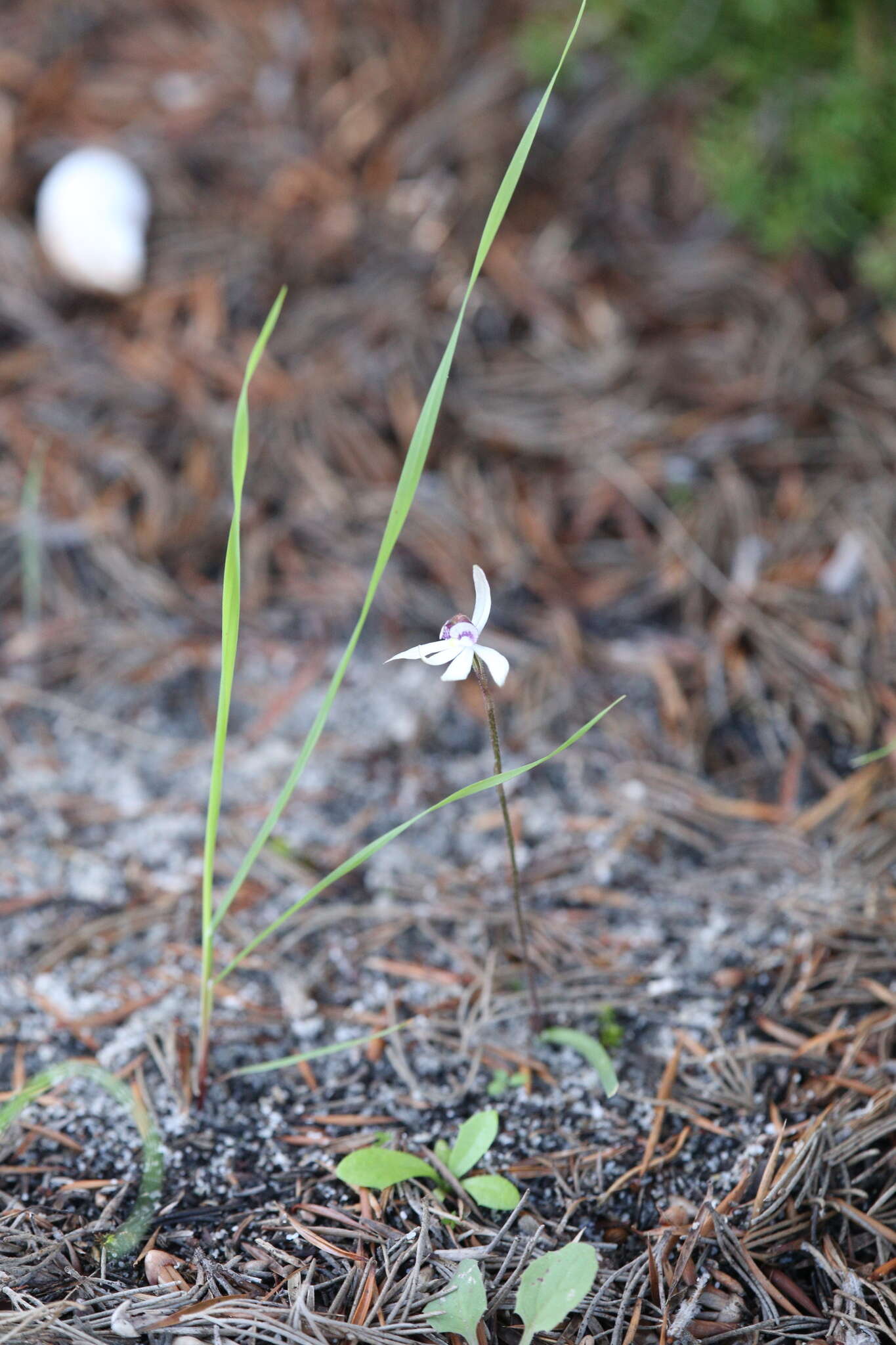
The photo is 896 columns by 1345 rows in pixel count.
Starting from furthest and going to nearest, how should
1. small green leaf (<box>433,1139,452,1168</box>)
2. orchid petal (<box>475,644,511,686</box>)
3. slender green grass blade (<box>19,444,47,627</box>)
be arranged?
slender green grass blade (<box>19,444,47,627</box>) → small green leaf (<box>433,1139,452,1168</box>) → orchid petal (<box>475,644,511,686</box>)

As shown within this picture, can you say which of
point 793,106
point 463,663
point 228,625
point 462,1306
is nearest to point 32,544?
point 228,625

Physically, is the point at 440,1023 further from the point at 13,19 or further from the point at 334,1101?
the point at 13,19

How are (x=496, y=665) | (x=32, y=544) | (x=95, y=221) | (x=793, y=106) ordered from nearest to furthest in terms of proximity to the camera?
(x=496, y=665) < (x=32, y=544) < (x=793, y=106) < (x=95, y=221)

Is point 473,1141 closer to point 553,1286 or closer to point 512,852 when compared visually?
point 553,1286

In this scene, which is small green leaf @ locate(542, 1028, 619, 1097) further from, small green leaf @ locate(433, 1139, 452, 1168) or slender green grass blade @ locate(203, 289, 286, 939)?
slender green grass blade @ locate(203, 289, 286, 939)

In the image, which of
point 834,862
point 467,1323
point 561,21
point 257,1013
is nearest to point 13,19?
point 561,21

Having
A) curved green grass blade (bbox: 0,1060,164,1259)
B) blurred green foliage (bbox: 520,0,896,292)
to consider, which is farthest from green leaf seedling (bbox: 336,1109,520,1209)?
blurred green foliage (bbox: 520,0,896,292)
